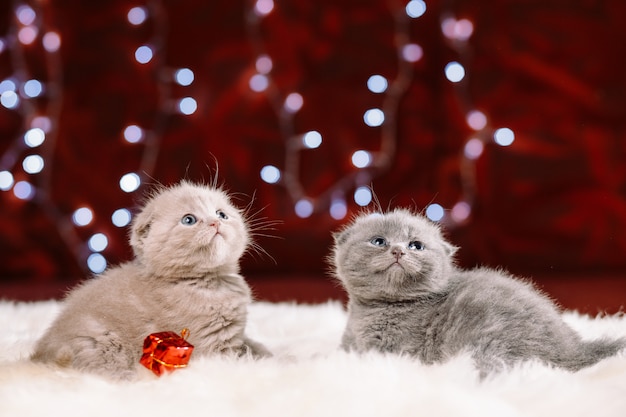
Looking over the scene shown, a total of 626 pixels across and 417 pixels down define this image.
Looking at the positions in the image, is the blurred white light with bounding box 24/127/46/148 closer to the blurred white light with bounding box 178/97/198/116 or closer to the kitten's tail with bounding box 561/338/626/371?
the blurred white light with bounding box 178/97/198/116

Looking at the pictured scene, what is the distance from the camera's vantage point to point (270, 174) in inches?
95.8

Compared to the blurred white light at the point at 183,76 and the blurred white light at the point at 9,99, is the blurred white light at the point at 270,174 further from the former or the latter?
the blurred white light at the point at 9,99

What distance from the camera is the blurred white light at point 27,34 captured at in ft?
7.84

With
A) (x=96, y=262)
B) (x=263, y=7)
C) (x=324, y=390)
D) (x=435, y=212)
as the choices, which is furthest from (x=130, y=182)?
(x=324, y=390)

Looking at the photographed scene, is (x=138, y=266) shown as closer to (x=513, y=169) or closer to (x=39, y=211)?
(x=39, y=211)

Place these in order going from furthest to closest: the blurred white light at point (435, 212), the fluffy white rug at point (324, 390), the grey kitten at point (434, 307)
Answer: the blurred white light at point (435, 212) < the grey kitten at point (434, 307) < the fluffy white rug at point (324, 390)

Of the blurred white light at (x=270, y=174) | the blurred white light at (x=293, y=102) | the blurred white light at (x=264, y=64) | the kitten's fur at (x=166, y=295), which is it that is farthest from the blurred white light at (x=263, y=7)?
the kitten's fur at (x=166, y=295)

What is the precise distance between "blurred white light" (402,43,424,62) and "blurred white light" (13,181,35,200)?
1382 mm

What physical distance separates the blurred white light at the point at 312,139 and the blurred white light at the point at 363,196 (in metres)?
0.22

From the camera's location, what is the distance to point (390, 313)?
1.10 metres

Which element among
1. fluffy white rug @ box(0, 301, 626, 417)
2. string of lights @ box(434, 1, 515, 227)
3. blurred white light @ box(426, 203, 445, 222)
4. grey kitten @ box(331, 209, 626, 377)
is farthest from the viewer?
string of lights @ box(434, 1, 515, 227)

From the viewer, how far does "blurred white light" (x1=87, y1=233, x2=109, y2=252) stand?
240cm

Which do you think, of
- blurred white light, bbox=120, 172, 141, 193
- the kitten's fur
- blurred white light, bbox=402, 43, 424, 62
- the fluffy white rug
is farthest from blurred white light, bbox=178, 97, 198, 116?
the fluffy white rug

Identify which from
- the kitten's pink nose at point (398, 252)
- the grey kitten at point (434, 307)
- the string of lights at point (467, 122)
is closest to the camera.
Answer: the grey kitten at point (434, 307)
